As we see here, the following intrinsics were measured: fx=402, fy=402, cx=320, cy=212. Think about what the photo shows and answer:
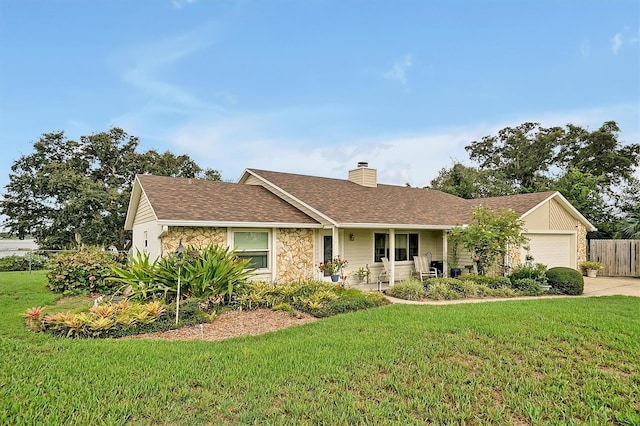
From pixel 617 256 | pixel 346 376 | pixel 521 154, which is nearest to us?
pixel 346 376

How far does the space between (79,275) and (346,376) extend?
1111cm

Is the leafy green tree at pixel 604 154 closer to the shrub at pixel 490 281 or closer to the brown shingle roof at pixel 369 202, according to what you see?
the brown shingle roof at pixel 369 202

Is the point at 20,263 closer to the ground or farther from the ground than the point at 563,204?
closer to the ground

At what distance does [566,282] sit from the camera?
13.0 m

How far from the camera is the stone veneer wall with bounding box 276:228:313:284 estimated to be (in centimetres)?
1255

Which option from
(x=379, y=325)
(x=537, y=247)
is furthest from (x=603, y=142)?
(x=379, y=325)

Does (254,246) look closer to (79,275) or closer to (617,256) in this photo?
(79,275)

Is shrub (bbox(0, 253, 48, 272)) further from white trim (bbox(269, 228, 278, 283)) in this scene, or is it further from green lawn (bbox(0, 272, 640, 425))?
green lawn (bbox(0, 272, 640, 425))

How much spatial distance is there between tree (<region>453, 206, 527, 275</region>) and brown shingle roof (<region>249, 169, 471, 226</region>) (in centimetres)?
123

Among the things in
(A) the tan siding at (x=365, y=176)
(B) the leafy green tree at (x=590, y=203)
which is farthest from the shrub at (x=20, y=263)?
(B) the leafy green tree at (x=590, y=203)

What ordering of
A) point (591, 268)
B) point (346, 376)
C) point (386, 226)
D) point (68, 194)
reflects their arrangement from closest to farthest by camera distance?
point (346, 376)
point (386, 226)
point (591, 268)
point (68, 194)

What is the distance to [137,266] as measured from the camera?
955cm

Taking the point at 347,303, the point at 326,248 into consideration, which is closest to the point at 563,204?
the point at 326,248

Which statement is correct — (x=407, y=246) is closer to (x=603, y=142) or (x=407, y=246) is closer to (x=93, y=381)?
(x=93, y=381)
